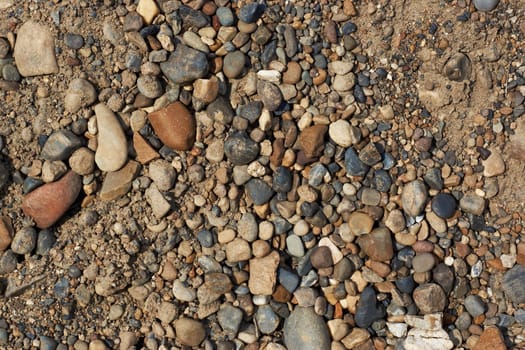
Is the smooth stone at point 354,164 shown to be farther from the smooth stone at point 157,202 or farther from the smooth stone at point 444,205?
the smooth stone at point 157,202

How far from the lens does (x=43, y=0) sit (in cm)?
254

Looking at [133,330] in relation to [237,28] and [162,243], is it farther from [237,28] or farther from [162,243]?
[237,28]

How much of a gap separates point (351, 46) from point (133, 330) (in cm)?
161

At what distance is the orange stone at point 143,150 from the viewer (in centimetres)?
251

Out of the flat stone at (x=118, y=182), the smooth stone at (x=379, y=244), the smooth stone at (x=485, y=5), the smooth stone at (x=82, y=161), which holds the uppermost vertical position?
the smooth stone at (x=485, y=5)

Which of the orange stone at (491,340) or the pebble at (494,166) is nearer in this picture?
the orange stone at (491,340)

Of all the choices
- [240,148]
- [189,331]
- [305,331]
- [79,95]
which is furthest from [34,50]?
[305,331]

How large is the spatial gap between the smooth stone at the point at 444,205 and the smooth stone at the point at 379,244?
0.24 m

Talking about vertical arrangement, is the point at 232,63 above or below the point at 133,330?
above

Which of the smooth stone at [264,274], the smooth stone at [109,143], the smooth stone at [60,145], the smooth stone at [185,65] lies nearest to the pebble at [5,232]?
the smooth stone at [60,145]

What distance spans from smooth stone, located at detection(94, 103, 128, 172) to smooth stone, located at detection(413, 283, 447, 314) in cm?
142

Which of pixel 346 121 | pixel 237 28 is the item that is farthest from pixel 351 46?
pixel 237 28

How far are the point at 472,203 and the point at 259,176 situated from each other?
0.96 meters

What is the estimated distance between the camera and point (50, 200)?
2.46m
